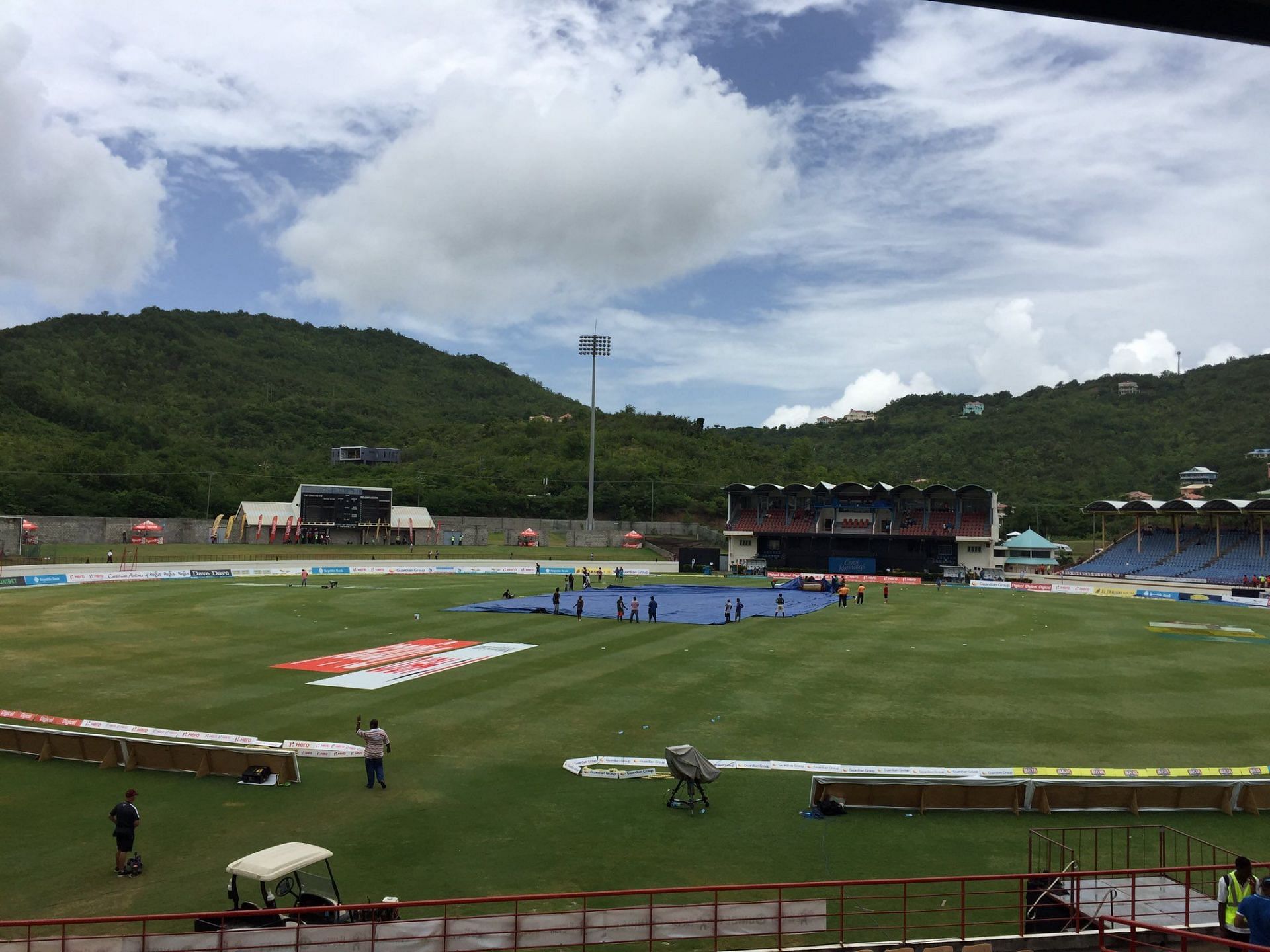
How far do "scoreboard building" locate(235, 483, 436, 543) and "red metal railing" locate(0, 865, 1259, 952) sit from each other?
8738 cm

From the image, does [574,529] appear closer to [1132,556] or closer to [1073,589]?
[1073,589]

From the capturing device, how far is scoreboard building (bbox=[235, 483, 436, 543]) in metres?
93.6

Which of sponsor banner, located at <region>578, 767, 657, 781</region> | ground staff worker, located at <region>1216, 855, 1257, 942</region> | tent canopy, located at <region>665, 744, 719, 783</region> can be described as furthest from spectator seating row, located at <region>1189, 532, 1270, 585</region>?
ground staff worker, located at <region>1216, 855, 1257, 942</region>

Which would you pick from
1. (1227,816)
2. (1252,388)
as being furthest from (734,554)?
(1252,388)

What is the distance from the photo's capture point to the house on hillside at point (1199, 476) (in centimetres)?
11975

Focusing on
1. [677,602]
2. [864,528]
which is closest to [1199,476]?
[864,528]

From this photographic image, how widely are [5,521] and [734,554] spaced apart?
6702 centimetres

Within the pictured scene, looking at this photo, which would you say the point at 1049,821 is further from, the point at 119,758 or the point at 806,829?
the point at 119,758

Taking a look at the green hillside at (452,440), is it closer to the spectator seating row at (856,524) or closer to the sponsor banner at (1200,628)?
the spectator seating row at (856,524)

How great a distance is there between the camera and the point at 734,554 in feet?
300

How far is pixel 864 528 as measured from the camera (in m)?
88.1

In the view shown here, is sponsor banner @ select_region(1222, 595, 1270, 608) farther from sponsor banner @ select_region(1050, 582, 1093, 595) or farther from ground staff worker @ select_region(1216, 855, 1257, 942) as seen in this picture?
ground staff worker @ select_region(1216, 855, 1257, 942)

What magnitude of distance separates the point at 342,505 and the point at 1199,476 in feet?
379

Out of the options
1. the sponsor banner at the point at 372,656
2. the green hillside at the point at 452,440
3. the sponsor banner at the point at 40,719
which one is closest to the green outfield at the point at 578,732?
the sponsor banner at the point at 40,719
